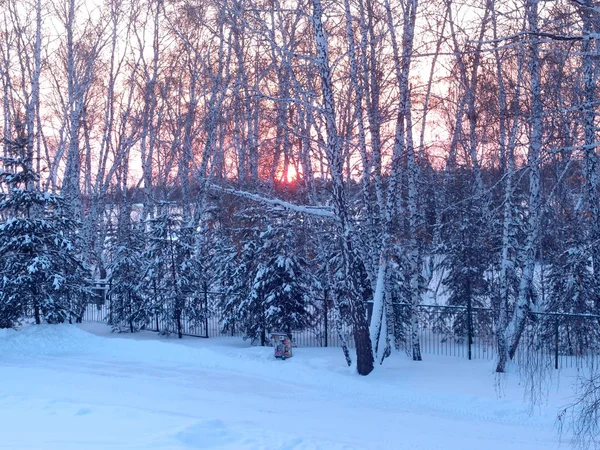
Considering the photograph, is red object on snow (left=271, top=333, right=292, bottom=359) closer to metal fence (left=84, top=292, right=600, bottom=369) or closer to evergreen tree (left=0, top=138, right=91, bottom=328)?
metal fence (left=84, top=292, right=600, bottom=369)

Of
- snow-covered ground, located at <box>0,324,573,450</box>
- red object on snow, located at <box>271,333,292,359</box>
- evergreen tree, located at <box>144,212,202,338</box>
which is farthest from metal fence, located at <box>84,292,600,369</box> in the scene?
red object on snow, located at <box>271,333,292,359</box>

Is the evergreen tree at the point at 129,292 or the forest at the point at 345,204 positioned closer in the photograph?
the forest at the point at 345,204

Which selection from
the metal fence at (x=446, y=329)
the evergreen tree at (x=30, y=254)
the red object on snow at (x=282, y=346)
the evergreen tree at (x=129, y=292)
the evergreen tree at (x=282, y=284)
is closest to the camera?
the metal fence at (x=446, y=329)

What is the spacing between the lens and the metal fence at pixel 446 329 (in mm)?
13766

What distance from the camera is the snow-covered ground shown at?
8.55 metres

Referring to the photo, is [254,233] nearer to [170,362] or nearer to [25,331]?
[170,362]

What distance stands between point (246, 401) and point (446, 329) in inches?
293

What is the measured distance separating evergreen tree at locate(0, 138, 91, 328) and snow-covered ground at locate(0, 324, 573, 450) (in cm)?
111

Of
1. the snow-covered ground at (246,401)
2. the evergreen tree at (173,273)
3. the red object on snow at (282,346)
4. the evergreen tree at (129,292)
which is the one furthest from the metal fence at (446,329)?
→ the red object on snow at (282,346)

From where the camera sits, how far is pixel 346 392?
13.1m

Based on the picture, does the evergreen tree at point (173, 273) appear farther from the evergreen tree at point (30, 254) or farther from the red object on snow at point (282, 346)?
the red object on snow at point (282, 346)

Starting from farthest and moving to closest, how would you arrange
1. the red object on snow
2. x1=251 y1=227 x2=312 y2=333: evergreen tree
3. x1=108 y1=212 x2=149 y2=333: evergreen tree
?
x1=108 y1=212 x2=149 y2=333: evergreen tree < x1=251 y1=227 x2=312 y2=333: evergreen tree < the red object on snow

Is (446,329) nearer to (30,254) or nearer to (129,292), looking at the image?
(129,292)

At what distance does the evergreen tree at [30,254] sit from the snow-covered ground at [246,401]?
3.64 feet
